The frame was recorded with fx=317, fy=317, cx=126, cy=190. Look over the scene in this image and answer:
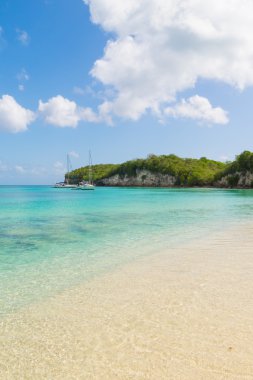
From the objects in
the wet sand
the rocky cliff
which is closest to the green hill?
the rocky cliff

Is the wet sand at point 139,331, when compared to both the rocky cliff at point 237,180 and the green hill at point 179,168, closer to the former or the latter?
the rocky cliff at point 237,180

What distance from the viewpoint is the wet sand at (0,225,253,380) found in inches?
140

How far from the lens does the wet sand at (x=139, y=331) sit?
3545 millimetres

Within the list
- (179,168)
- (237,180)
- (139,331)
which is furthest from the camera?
(179,168)

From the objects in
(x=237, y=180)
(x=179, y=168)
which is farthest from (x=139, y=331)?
(x=179, y=168)

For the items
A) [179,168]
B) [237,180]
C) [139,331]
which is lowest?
[139,331]

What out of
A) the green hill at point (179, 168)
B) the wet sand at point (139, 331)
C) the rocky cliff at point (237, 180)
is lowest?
the wet sand at point (139, 331)

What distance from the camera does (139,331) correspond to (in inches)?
176

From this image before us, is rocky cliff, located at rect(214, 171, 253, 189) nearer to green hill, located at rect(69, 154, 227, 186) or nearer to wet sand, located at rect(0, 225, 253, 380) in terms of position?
green hill, located at rect(69, 154, 227, 186)

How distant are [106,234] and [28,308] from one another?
9137mm

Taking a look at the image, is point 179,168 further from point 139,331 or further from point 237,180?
point 139,331

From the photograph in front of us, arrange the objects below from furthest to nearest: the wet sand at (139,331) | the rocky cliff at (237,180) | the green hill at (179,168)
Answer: the green hill at (179,168) → the rocky cliff at (237,180) → the wet sand at (139,331)

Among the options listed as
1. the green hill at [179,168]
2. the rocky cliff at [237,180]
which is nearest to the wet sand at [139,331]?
the rocky cliff at [237,180]

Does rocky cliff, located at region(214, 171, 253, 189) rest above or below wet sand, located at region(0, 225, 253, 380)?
above
